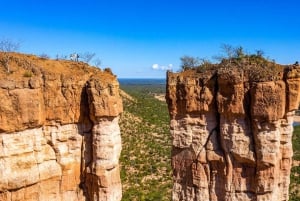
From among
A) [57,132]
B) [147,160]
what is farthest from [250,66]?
[147,160]

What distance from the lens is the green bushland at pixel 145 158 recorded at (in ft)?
121

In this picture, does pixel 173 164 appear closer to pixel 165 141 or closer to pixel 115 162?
pixel 115 162

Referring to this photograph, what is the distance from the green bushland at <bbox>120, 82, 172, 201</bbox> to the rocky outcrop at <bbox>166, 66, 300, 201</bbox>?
1722cm

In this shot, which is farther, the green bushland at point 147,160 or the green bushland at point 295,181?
the green bushland at point 295,181

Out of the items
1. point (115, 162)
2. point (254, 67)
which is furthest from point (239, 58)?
point (115, 162)

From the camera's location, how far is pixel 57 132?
696 inches

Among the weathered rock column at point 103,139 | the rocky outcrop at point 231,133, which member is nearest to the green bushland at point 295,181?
the rocky outcrop at point 231,133

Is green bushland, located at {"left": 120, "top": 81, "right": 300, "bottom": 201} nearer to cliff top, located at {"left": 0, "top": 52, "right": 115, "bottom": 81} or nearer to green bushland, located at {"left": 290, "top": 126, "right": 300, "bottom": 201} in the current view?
green bushland, located at {"left": 290, "top": 126, "right": 300, "bottom": 201}

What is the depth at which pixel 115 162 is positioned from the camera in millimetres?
18500

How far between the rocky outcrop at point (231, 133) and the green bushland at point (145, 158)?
678 inches

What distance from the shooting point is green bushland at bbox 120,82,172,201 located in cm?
3681

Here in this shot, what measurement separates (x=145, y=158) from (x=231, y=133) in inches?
1119

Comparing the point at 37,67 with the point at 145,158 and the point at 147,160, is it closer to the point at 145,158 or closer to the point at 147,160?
the point at 147,160

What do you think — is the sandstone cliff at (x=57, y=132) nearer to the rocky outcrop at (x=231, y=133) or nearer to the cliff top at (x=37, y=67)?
the cliff top at (x=37, y=67)
